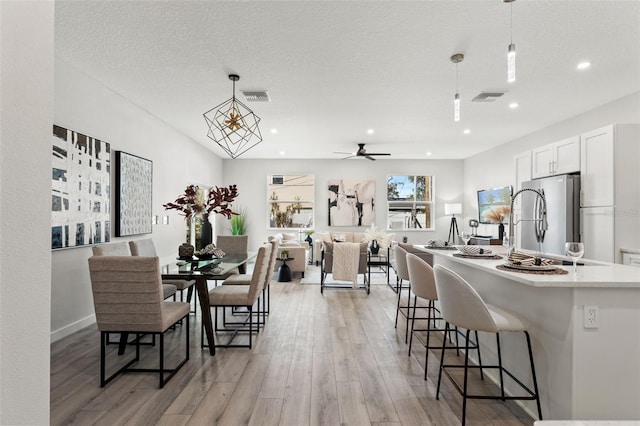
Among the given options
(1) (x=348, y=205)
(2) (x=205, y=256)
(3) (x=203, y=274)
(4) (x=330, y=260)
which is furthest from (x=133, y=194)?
(1) (x=348, y=205)

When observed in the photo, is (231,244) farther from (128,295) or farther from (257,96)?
(128,295)

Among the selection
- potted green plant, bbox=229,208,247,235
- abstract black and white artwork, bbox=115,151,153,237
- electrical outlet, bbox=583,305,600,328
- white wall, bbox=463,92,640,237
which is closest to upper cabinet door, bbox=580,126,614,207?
white wall, bbox=463,92,640,237

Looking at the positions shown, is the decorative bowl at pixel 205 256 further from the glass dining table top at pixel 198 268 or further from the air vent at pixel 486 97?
the air vent at pixel 486 97

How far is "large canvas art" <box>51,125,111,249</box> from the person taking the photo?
10.7 feet

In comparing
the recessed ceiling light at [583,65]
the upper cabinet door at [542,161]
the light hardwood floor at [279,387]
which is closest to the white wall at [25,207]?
the light hardwood floor at [279,387]

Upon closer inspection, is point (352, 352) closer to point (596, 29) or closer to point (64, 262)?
point (64, 262)

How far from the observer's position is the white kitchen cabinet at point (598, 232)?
3.83m

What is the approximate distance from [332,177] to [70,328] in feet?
21.7

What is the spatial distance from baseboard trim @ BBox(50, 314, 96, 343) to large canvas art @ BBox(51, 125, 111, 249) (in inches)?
32.3

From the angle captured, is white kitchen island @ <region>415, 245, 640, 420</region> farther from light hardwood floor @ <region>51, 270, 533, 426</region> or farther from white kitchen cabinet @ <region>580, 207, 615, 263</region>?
white kitchen cabinet @ <region>580, 207, 615, 263</region>

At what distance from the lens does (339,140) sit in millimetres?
6785

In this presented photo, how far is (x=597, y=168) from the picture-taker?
3998 mm

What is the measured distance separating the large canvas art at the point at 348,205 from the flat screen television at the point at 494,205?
8.57ft

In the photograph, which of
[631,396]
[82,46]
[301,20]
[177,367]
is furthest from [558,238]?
[82,46]
